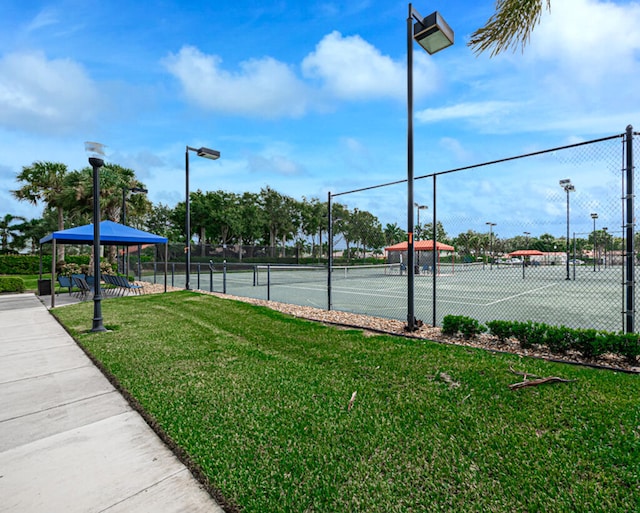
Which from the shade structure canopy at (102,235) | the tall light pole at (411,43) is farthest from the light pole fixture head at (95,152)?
the tall light pole at (411,43)

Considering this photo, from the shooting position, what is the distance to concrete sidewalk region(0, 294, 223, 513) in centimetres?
203

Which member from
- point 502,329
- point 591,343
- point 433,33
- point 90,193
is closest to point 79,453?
point 502,329

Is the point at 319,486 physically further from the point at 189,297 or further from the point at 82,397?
the point at 189,297

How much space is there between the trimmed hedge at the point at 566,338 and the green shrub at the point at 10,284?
16897 millimetres

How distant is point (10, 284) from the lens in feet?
45.4

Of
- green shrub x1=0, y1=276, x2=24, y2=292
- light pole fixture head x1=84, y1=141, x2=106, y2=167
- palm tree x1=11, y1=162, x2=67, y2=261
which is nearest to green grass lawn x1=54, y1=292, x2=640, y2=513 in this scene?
light pole fixture head x1=84, y1=141, x2=106, y2=167

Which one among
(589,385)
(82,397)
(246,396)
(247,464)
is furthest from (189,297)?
(589,385)

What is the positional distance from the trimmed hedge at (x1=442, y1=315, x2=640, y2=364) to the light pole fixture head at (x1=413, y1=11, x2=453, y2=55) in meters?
4.35

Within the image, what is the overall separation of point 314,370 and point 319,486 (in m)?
2.01

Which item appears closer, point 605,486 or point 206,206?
point 605,486

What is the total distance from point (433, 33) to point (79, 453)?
6.50m

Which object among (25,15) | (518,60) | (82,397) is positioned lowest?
(82,397)

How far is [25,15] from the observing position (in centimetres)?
761

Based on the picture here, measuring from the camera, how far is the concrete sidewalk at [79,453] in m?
2.03
